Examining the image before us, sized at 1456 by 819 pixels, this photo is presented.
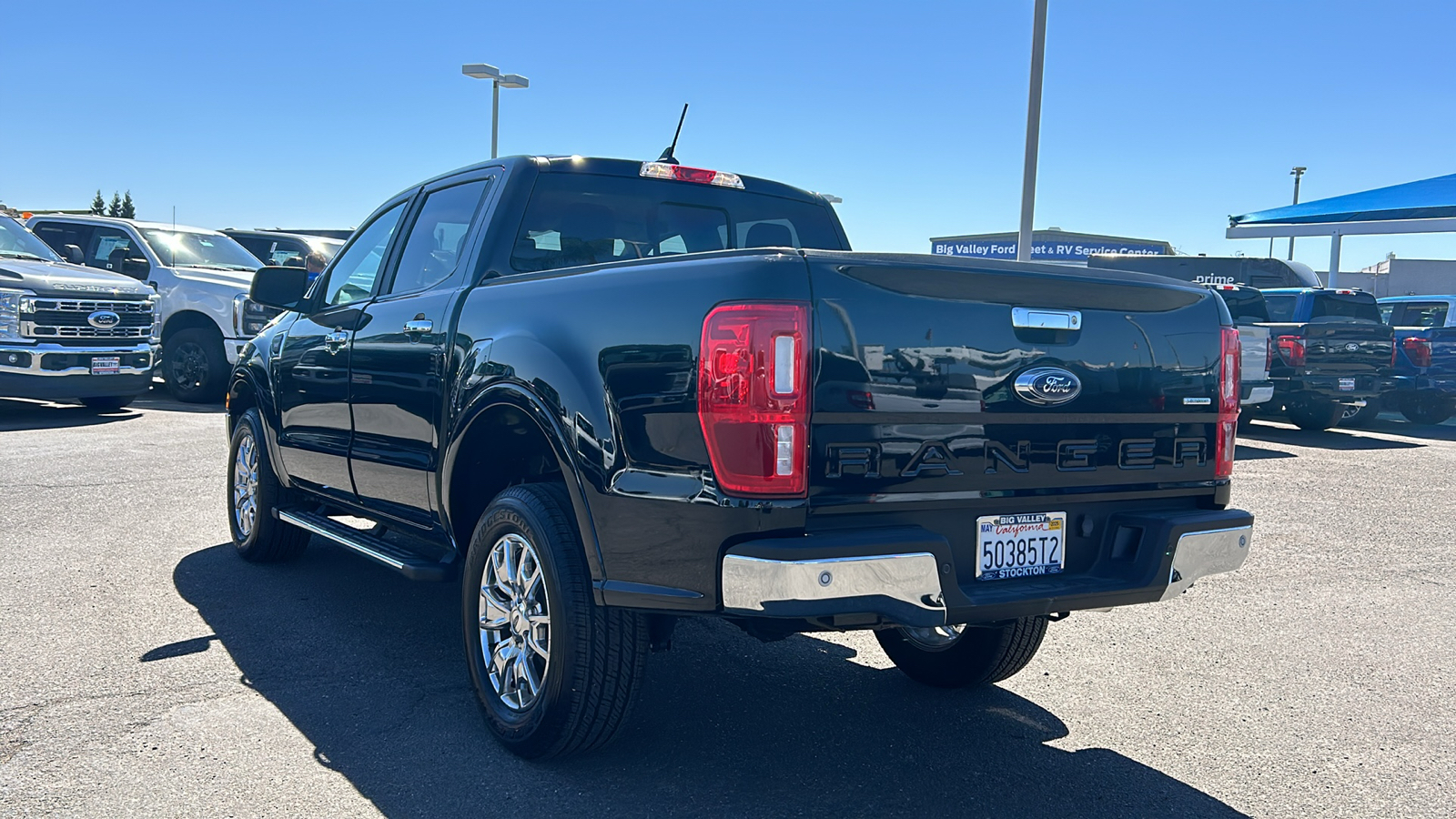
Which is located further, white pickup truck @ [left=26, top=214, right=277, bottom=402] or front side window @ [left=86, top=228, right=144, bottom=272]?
front side window @ [left=86, top=228, right=144, bottom=272]

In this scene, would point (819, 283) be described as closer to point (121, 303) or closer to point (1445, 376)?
point (121, 303)

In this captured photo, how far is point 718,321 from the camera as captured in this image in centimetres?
310

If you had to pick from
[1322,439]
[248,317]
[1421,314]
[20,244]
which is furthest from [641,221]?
[1421,314]

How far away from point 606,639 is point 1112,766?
165 cm

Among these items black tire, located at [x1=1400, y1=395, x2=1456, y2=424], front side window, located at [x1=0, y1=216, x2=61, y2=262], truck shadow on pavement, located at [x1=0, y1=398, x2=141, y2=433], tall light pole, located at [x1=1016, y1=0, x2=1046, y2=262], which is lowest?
truck shadow on pavement, located at [x1=0, y1=398, x2=141, y2=433]

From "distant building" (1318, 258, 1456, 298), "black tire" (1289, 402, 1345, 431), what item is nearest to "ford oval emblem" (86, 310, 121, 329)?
"black tire" (1289, 402, 1345, 431)

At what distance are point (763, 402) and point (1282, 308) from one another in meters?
→ 14.9

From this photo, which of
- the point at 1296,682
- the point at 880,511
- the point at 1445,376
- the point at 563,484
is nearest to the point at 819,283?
the point at 880,511

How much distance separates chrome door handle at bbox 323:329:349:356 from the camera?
5234 millimetres

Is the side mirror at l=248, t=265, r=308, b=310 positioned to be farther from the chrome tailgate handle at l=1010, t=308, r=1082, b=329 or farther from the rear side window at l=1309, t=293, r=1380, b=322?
the rear side window at l=1309, t=293, r=1380, b=322

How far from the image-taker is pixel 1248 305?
50.5 feet

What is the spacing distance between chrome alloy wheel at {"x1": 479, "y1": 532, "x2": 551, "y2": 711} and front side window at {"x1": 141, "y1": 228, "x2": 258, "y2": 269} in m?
12.9

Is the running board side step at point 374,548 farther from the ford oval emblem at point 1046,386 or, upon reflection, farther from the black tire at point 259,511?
the ford oval emblem at point 1046,386

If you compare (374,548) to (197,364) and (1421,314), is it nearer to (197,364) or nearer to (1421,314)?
(197,364)
